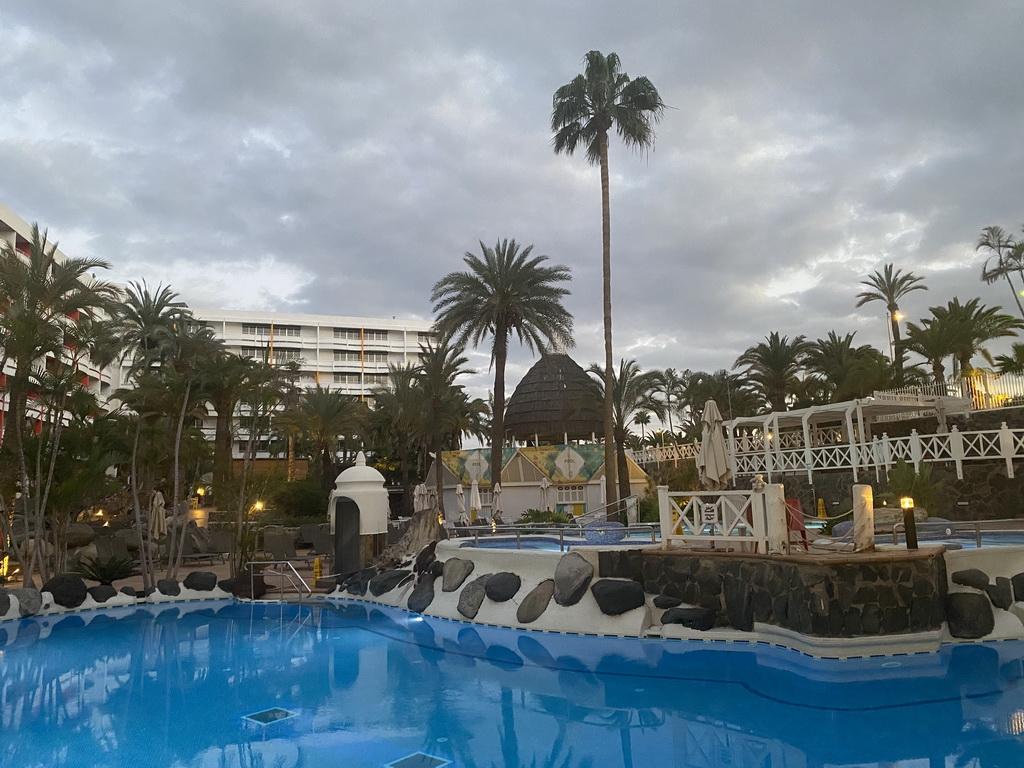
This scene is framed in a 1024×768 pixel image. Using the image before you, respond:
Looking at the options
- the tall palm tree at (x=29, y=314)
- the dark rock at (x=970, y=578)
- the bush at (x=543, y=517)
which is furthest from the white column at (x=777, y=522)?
the tall palm tree at (x=29, y=314)

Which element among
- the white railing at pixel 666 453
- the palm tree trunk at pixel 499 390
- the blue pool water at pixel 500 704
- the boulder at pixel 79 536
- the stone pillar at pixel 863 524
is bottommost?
the blue pool water at pixel 500 704

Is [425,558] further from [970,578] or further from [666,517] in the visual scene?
[970,578]

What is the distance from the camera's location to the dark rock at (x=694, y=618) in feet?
38.2

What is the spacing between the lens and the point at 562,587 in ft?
43.9

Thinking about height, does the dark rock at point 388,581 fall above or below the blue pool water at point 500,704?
above

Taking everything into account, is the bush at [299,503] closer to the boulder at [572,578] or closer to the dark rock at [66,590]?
the dark rock at [66,590]

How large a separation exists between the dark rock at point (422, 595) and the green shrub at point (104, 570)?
25.5ft

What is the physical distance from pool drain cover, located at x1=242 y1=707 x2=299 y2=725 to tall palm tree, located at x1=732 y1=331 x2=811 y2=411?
3361 centimetres

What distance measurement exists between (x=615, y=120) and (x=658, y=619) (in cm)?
2200

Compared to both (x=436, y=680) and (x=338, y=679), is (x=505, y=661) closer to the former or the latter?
(x=436, y=680)

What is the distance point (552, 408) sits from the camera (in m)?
45.0

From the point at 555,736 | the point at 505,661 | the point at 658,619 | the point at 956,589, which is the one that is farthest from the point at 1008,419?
the point at 555,736

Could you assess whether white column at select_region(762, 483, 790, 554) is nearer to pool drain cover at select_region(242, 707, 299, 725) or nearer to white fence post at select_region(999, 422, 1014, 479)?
pool drain cover at select_region(242, 707, 299, 725)

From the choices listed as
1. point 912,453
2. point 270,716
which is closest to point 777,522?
point 270,716
